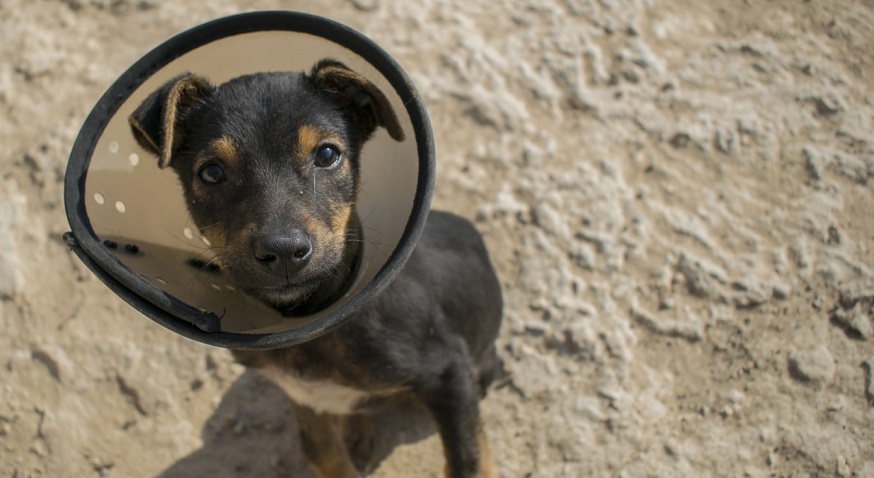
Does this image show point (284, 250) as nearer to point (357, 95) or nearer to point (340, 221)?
point (340, 221)

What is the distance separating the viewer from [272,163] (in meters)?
3.23

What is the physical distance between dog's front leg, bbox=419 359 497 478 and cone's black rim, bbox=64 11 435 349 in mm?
1048

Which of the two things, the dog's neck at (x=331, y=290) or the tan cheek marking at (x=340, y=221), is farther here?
the dog's neck at (x=331, y=290)

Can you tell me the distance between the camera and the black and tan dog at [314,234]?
3154mm

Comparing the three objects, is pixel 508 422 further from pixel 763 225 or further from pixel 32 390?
pixel 32 390

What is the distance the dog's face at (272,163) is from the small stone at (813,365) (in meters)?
2.62

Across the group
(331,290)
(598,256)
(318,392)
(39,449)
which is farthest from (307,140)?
(39,449)

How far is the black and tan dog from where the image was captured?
3154 mm

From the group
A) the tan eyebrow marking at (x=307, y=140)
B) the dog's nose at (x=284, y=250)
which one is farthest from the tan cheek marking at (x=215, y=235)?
the tan eyebrow marking at (x=307, y=140)

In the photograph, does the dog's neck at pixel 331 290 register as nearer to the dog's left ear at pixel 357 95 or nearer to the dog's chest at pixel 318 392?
the dog's chest at pixel 318 392

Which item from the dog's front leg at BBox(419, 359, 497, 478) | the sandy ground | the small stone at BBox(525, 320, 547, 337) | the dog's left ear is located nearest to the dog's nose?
the dog's left ear

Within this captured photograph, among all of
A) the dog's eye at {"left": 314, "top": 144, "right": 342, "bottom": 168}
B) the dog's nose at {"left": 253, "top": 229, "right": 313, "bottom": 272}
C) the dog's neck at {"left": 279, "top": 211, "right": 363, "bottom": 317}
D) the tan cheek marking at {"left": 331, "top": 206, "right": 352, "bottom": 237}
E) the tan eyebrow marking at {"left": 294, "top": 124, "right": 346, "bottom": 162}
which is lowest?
the dog's neck at {"left": 279, "top": 211, "right": 363, "bottom": 317}

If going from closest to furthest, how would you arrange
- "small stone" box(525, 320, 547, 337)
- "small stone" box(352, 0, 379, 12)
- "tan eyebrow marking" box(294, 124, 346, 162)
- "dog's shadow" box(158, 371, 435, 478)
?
"tan eyebrow marking" box(294, 124, 346, 162) → "dog's shadow" box(158, 371, 435, 478) → "small stone" box(525, 320, 547, 337) → "small stone" box(352, 0, 379, 12)

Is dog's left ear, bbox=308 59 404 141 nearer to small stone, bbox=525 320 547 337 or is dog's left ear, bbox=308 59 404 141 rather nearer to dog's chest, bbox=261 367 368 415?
dog's chest, bbox=261 367 368 415
